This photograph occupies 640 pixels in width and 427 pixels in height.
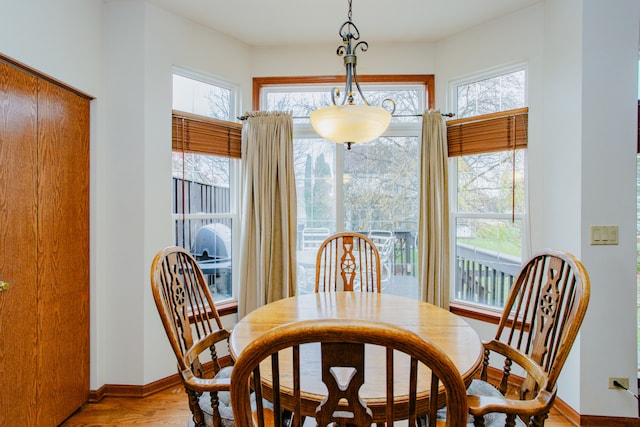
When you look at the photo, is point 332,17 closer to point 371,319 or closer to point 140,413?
point 371,319

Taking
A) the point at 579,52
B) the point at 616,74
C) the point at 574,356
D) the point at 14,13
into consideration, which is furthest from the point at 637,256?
the point at 14,13

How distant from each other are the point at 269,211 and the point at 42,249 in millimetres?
1467

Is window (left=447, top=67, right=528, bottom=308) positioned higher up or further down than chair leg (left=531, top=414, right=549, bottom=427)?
higher up

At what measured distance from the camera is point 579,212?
78.4 inches

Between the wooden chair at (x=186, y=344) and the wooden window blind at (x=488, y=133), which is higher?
the wooden window blind at (x=488, y=133)

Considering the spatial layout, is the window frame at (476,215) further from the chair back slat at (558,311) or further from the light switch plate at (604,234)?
the chair back slat at (558,311)

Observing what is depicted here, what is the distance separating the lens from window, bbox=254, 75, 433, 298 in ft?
9.42

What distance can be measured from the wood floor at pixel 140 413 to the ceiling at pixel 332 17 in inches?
109

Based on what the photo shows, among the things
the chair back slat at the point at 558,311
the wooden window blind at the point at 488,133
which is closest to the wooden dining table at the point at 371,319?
the chair back slat at the point at 558,311

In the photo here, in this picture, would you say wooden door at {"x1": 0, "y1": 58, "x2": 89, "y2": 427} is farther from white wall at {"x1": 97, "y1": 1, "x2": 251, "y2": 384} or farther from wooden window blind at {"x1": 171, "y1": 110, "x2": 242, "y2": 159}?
wooden window blind at {"x1": 171, "y1": 110, "x2": 242, "y2": 159}

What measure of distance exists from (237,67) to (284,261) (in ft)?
5.66

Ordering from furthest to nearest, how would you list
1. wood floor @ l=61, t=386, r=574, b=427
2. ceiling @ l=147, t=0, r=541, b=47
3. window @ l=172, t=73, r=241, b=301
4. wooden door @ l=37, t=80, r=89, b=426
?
1. window @ l=172, t=73, r=241, b=301
2. ceiling @ l=147, t=0, r=541, b=47
3. wood floor @ l=61, t=386, r=574, b=427
4. wooden door @ l=37, t=80, r=89, b=426

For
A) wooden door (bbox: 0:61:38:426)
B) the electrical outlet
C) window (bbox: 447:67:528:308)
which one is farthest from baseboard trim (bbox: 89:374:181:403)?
the electrical outlet

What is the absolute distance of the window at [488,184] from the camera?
2.48 metres
